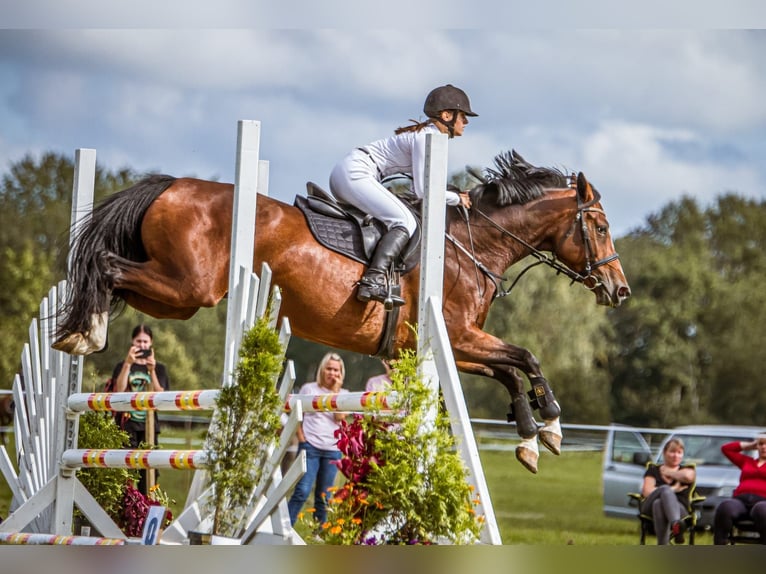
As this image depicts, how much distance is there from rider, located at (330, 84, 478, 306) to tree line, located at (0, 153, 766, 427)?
17657mm

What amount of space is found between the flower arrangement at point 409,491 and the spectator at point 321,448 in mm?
2571

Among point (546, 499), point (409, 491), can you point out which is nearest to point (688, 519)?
point (409, 491)

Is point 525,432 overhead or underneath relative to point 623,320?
underneath

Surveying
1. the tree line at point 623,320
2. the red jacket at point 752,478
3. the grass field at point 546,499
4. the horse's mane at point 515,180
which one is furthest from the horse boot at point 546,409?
the tree line at point 623,320

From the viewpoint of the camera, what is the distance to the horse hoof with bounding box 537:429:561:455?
5.27 metres

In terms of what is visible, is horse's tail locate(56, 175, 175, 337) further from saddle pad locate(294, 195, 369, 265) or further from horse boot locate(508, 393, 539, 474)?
horse boot locate(508, 393, 539, 474)

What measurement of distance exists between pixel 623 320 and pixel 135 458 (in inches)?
1134

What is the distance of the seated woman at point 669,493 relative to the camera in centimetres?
744

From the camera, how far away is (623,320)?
32781 millimetres

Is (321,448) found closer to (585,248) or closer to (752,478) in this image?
(585,248)

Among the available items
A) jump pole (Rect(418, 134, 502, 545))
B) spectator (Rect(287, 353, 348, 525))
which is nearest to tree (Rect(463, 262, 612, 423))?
spectator (Rect(287, 353, 348, 525))

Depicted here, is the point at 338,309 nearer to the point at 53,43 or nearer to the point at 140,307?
the point at 140,307

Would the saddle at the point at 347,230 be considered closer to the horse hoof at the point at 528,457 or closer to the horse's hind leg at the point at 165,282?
the horse's hind leg at the point at 165,282

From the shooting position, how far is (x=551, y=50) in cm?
3122
